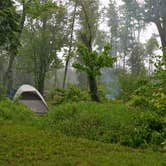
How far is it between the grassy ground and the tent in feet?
36.8

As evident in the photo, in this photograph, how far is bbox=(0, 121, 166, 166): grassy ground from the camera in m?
8.77

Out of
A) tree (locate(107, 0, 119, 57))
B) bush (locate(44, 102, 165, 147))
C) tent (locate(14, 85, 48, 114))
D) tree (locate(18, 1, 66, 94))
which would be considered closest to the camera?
bush (locate(44, 102, 165, 147))

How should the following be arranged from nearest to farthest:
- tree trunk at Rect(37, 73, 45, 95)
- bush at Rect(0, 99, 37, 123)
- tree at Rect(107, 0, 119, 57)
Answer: bush at Rect(0, 99, 37, 123)
tree trunk at Rect(37, 73, 45, 95)
tree at Rect(107, 0, 119, 57)

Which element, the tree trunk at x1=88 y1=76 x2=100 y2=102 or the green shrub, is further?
the tree trunk at x1=88 y1=76 x2=100 y2=102

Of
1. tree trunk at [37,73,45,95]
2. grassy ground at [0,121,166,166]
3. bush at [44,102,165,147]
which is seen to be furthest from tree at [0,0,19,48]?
tree trunk at [37,73,45,95]

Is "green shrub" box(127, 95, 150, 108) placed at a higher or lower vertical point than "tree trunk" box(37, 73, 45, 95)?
lower

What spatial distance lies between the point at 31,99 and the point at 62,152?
1546 cm

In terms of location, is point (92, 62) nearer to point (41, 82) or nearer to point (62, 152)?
point (62, 152)

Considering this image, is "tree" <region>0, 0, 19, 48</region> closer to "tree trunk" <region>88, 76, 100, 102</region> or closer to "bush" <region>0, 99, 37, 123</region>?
"bush" <region>0, 99, 37, 123</region>

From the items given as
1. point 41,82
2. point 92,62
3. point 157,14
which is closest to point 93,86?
point 92,62

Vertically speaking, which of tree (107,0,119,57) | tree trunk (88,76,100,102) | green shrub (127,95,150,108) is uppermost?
tree (107,0,119,57)

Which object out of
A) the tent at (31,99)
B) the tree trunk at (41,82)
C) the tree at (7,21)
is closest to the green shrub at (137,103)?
the tree at (7,21)

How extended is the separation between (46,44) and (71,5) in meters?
4.95

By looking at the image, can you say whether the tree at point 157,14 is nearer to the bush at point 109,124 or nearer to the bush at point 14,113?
the bush at point 14,113
